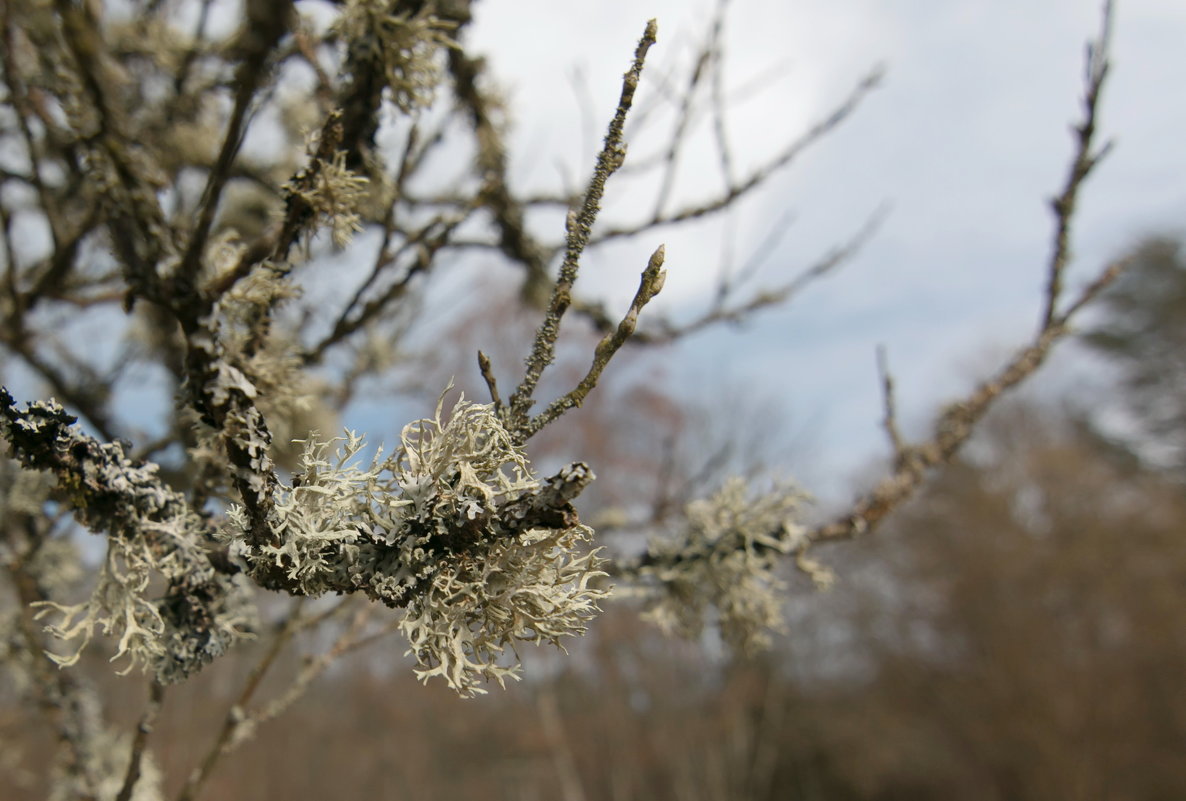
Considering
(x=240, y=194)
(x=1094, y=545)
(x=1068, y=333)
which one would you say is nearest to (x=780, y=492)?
(x=1068, y=333)

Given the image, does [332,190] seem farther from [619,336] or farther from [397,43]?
[619,336]

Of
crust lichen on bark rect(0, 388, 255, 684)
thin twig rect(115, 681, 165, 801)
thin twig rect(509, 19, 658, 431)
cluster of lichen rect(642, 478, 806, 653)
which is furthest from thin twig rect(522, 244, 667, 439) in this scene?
thin twig rect(115, 681, 165, 801)

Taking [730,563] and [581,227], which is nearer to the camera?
[581,227]

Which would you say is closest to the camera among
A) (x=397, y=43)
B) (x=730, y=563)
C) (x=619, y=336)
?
(x=619, y=336)

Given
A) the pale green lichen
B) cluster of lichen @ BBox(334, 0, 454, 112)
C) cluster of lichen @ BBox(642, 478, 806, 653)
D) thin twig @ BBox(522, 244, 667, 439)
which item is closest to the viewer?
thin twig @ BBox(522, 244, 667, 439)

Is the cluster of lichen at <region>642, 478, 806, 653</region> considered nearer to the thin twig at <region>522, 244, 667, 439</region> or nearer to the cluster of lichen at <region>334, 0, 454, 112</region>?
the thin twig at <region>522, 244, 667, 439</region>

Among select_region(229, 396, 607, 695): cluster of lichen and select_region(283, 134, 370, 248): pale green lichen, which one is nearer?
select_region(229, 396, 607, 695): cluster of lichen

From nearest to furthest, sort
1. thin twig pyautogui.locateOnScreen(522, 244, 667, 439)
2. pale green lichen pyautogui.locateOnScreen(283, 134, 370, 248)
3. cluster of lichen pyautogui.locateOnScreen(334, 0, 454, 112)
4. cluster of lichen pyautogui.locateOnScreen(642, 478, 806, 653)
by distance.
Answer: thin twig pyautogui.locateOnScreen(522, 244, 667, 439) → pale green lichen pyautogui.locateOnScreen(283, 134, 370, 248) → cluster of lichen pyautogui.locateOnScreen(334, 0, 454, 112) → cluster of lichen pyautogui.locateOnScreen(642, 478, 806, 653)

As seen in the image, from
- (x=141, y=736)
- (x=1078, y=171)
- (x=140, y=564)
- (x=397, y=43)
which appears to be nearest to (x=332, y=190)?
(x=397, y=43)
